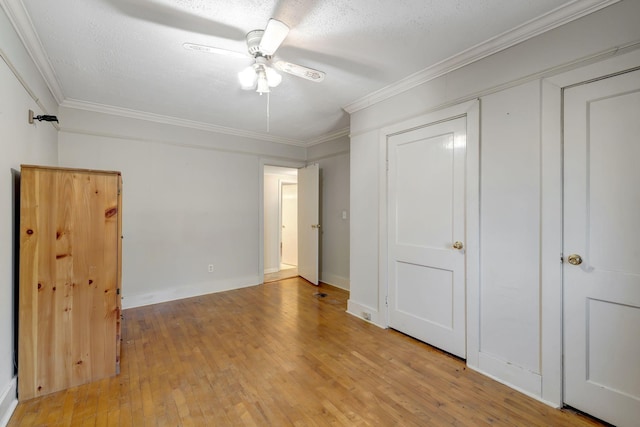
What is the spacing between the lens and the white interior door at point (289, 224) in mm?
6445

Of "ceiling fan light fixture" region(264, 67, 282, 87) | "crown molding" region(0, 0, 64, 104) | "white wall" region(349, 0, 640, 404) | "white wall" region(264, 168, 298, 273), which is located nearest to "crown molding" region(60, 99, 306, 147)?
"crown molding" region(0, 0, 64, 104)

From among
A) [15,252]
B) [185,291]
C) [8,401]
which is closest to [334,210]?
[185,291]

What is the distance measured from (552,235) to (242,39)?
252 centimetres

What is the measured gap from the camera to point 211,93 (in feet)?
9.91

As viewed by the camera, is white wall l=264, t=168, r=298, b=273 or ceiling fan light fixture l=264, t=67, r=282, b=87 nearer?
ceiling fan light fixture l=264, t=67, r=282, b=87

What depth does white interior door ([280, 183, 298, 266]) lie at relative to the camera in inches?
254

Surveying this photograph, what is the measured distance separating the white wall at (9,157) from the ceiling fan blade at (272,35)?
4.94ft

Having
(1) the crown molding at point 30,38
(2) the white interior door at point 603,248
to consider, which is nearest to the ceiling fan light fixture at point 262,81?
(1) the crown molding at point 30,38

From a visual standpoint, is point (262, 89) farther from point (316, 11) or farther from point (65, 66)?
point (65, 66)

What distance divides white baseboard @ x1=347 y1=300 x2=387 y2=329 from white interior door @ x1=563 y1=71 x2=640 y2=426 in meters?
1.58

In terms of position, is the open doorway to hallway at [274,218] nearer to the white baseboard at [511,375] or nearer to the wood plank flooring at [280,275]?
the wood plank flooring at [280,275]

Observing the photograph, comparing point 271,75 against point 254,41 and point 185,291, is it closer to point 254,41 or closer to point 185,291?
point 254,41

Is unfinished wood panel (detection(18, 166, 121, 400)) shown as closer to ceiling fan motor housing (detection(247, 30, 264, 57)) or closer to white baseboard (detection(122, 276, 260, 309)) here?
ceiling fan motor housing (detection(247, 30, 264, 57))

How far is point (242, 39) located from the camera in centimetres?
207
